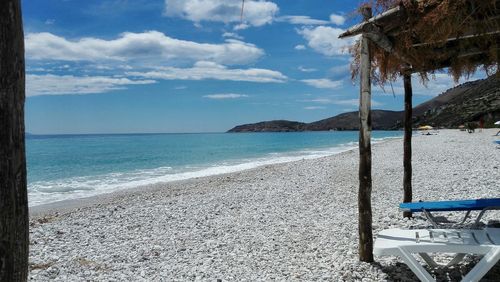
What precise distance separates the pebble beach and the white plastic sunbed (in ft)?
1.65

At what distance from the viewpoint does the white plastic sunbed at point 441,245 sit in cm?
392

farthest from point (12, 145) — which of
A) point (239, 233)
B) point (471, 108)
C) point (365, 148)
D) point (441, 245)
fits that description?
point (471, 108)

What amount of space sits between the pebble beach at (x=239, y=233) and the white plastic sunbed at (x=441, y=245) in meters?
0.50

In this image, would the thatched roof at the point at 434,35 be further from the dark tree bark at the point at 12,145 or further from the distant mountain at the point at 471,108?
the distant mountain at the point at 471,108

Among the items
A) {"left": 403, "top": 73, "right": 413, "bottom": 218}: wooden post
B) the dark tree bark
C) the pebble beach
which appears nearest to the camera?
the dark tree bark

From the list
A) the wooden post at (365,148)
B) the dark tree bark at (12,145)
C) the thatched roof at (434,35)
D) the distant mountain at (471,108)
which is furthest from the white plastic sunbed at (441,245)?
the distant mountain at (471,108)

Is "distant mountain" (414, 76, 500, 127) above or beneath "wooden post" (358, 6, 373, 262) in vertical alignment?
above

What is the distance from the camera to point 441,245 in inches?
158

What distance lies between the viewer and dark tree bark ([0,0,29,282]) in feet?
6.15

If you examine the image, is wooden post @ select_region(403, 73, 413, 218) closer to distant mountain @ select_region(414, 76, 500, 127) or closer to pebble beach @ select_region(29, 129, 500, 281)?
pebble beach @ select_region(29, 129, 500, 281)

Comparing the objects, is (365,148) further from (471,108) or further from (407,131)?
(471,108)

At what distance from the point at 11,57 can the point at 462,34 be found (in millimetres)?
4470

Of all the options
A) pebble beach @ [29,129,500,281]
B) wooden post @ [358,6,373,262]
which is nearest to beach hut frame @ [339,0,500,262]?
wooden post @ [358,6,373,262]

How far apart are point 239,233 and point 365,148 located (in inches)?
128
